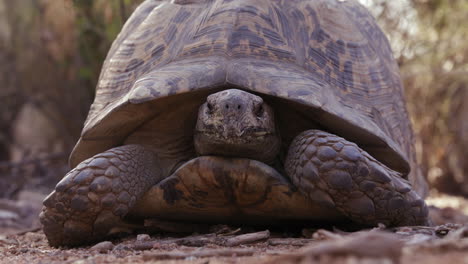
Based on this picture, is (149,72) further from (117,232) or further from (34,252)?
(34,252)

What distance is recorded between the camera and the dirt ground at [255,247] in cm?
112

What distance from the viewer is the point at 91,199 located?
2463 mm

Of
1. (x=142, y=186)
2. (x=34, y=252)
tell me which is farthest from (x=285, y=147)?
(x=34, y=252)

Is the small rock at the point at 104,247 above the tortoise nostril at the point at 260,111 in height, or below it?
below

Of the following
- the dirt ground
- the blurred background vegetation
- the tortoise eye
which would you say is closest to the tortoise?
the tortoise eye

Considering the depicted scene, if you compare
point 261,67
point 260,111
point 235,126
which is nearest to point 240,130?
point 235,126

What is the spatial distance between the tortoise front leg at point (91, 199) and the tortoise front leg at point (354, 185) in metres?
0.83

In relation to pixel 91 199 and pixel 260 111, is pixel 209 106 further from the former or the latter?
pixel 91 199

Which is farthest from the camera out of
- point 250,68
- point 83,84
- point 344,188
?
point 83,84

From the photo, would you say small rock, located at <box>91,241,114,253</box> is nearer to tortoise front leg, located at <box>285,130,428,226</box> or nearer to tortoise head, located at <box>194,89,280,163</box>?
tortoise head, located at <box>194,89,280,163</box>

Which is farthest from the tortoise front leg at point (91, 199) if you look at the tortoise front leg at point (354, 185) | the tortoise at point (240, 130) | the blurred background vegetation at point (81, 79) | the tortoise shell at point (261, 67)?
the blurred background vegetation at point (81, 79)

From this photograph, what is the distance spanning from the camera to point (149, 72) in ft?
9.45

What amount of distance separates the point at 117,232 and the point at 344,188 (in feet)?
4.33

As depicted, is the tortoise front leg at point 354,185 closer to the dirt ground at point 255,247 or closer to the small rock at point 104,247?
the dirt ground at point 255,247
